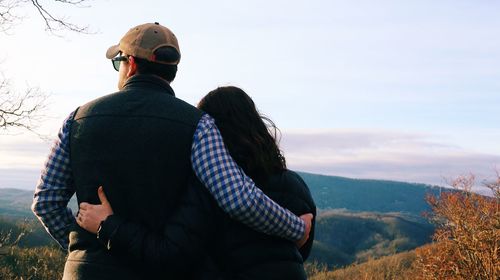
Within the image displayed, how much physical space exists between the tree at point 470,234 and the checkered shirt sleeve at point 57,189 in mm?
12928

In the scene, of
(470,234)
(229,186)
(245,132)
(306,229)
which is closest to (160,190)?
(229,186)

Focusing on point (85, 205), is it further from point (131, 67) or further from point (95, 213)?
point (131, 67)

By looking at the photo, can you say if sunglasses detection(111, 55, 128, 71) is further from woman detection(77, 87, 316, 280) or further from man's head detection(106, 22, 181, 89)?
woman detection(77, 87, 316, 280)

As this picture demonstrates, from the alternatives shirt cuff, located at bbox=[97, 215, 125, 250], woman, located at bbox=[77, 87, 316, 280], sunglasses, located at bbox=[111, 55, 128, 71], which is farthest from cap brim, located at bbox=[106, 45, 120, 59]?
shirt cuff, located at bbox=[97, 215, 125, 250]

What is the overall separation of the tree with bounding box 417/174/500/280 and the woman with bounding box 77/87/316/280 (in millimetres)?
12436

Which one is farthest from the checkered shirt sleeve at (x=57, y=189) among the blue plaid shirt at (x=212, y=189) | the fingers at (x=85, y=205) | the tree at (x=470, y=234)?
the tree at (x=470, y=234)

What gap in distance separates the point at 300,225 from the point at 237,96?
0.75 metres

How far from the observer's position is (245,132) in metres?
3.04

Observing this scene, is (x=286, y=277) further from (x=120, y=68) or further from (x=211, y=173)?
(x=120, y=68)

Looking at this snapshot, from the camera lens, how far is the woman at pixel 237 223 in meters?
2.70

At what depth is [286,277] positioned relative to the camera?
9.43 ft

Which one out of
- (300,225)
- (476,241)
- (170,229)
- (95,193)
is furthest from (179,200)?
(476,241)

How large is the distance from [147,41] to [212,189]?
0.81 m

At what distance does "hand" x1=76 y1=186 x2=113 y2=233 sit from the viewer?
2.73 m
